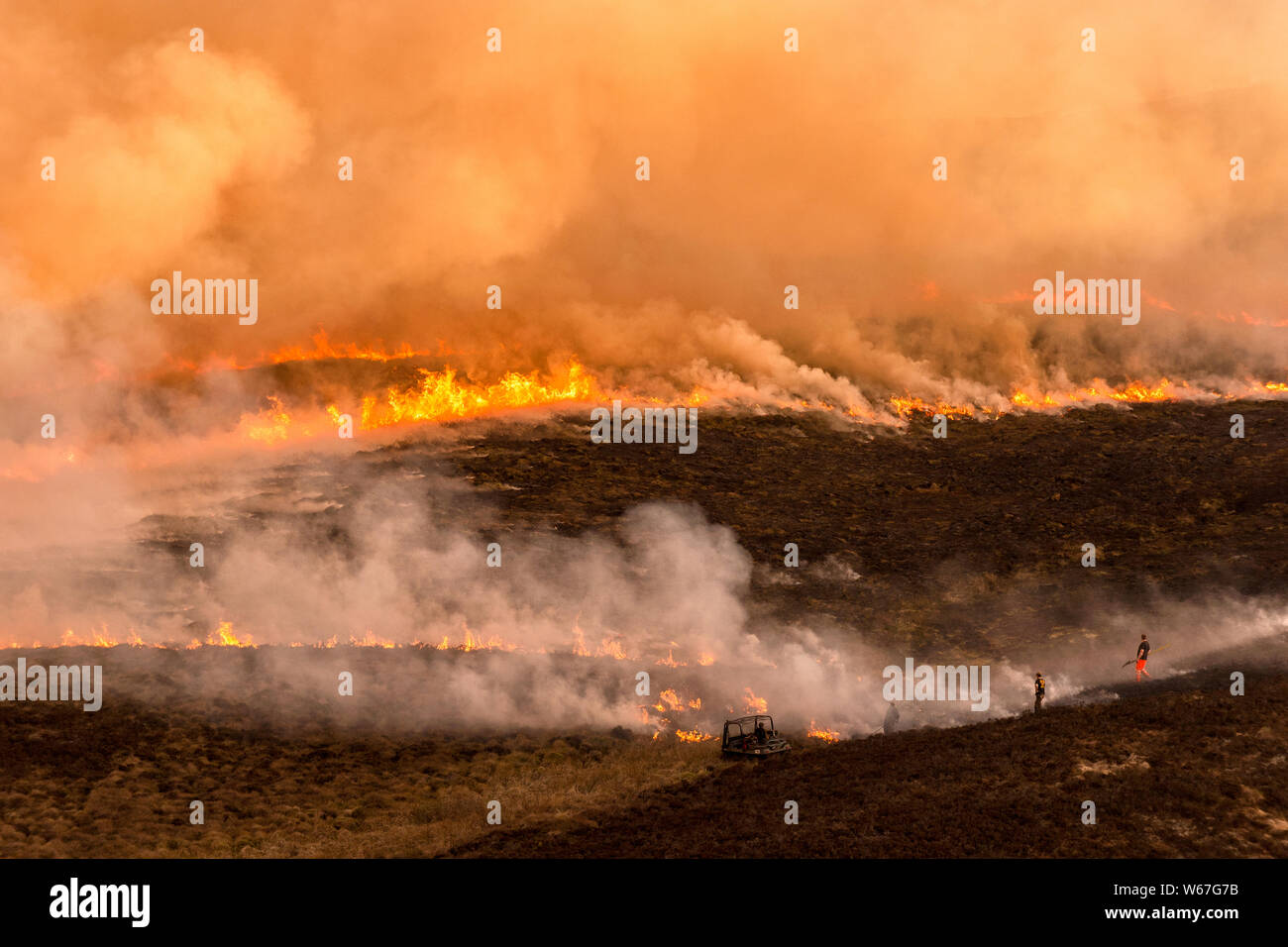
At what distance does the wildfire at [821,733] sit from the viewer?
4547 centimetres

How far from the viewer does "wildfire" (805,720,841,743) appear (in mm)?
45469

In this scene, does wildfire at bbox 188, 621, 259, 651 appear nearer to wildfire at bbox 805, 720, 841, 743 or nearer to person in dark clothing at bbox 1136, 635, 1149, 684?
wildfire at bbox 805, 720, 841, 743

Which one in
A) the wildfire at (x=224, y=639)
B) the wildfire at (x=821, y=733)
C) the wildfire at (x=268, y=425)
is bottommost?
the wildfire at (x=821, y=733)

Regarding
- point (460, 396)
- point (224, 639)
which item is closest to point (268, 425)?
point (460, 396)

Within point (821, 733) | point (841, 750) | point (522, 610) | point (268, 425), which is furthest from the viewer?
point (268, 425)

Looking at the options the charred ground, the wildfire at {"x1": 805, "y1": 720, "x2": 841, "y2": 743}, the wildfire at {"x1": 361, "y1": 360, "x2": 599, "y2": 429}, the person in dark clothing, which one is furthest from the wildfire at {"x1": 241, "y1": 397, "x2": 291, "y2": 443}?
the person in dark clothing

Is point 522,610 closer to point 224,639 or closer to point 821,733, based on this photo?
point 224,639

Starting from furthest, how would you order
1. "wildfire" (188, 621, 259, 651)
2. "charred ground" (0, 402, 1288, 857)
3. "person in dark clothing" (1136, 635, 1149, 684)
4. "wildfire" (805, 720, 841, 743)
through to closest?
"wildfire" (188, 621, 259, 651) → "wildfire" (805, 720, 841, 743) → "person in dark clothing" (1136, 635, 1149, 684) → "charred ground" (0, 402, 1288, 857)

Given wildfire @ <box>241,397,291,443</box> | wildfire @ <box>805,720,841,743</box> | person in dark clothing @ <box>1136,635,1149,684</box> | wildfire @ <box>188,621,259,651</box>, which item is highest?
wildfire @ <box>241,397,291,443</box>

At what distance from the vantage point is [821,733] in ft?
151

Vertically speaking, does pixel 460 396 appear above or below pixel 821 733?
above

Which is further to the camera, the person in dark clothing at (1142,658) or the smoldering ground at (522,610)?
the smoldering ground at (522,610)

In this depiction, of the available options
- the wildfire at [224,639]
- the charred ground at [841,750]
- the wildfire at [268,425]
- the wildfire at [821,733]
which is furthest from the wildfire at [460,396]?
the wildfire at [821,733]

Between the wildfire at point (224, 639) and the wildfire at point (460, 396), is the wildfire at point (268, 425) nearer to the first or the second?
the wildfire at point (460, 396)
